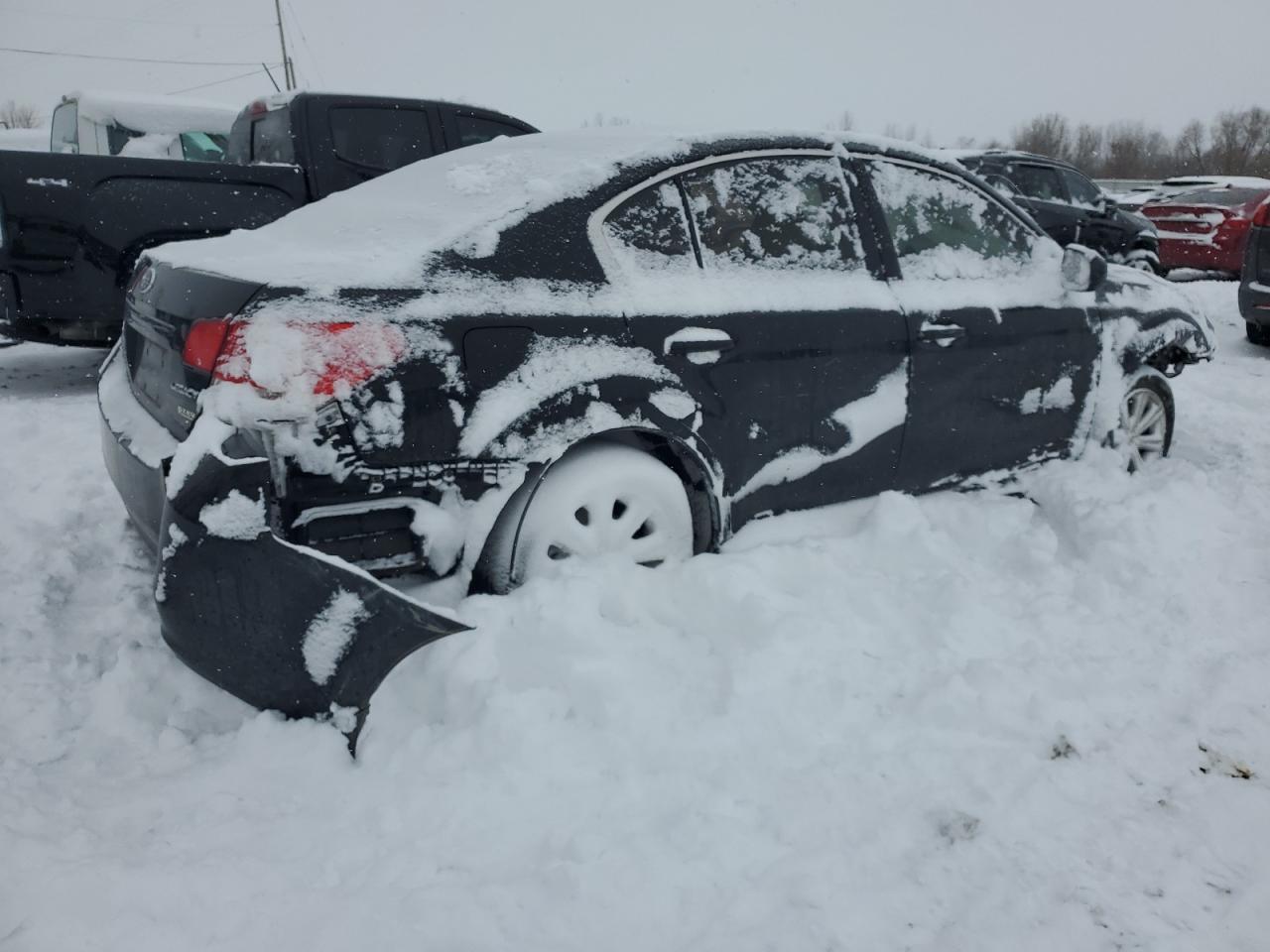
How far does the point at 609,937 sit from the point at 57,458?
148 inches

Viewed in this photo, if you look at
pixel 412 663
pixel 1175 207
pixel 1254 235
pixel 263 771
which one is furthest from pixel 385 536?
pixel 1175 207

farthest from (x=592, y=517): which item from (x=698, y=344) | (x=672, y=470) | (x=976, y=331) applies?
(x=976, y=331)

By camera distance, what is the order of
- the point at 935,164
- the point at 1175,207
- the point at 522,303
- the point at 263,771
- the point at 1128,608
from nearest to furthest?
the point at 263,771 < the point at 522,303 < the point at 1128,608 < the point at 935,164 < the point at 1175,207

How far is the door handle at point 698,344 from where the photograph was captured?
267cm

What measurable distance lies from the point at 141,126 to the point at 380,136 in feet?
13.4

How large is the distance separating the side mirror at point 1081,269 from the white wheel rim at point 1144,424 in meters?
0.72

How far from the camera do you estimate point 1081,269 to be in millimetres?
3709

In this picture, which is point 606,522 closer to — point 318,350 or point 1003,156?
point 318,350

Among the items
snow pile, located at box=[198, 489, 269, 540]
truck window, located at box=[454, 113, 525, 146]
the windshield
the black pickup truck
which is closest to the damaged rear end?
snow pile, located at box=[198, 489, 269, 540]

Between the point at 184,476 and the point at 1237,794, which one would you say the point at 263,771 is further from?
the point at 1237,794

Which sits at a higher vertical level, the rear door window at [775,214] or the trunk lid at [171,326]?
the rear door window at [775,214]

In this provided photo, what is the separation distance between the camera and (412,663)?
2.35 m

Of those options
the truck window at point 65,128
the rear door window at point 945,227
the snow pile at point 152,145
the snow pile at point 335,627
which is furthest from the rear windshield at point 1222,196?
the snow pile at point 335,627

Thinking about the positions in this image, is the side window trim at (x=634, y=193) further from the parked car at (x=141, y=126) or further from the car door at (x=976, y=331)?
the parked car at (x=141, y=126)
